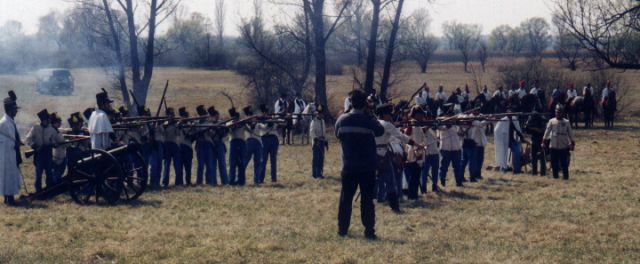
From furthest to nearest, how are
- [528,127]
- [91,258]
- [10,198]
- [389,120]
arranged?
1. [528,127]
2. [10,198]
3. [389,120]
4. [91,258]

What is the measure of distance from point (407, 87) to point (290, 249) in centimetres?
4125

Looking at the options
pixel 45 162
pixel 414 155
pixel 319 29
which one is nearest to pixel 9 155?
pixel 45 162

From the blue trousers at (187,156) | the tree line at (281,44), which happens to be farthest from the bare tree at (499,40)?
the blue trousers at (187,156)

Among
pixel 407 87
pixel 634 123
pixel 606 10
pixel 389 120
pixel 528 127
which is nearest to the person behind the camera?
pixel 389 120

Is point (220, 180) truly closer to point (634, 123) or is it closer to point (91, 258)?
point (91, 258)

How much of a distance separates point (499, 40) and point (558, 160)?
88379mm

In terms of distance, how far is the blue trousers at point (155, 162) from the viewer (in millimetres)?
14344

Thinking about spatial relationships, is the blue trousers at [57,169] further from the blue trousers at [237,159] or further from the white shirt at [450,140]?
the white shirt at [450,140]

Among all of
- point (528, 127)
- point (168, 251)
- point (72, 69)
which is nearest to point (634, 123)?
point (528, 127)

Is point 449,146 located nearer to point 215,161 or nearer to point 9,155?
point 215,161

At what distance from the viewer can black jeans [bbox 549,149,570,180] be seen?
574 inches

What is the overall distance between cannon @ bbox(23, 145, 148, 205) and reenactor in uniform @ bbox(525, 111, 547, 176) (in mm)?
8049

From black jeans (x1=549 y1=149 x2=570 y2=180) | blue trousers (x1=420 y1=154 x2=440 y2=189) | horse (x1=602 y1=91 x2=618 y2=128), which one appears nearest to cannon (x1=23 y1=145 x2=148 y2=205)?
blue trousers (x1=420 y1=154 x2=440 y2=189)

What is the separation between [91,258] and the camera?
27.4 feet
